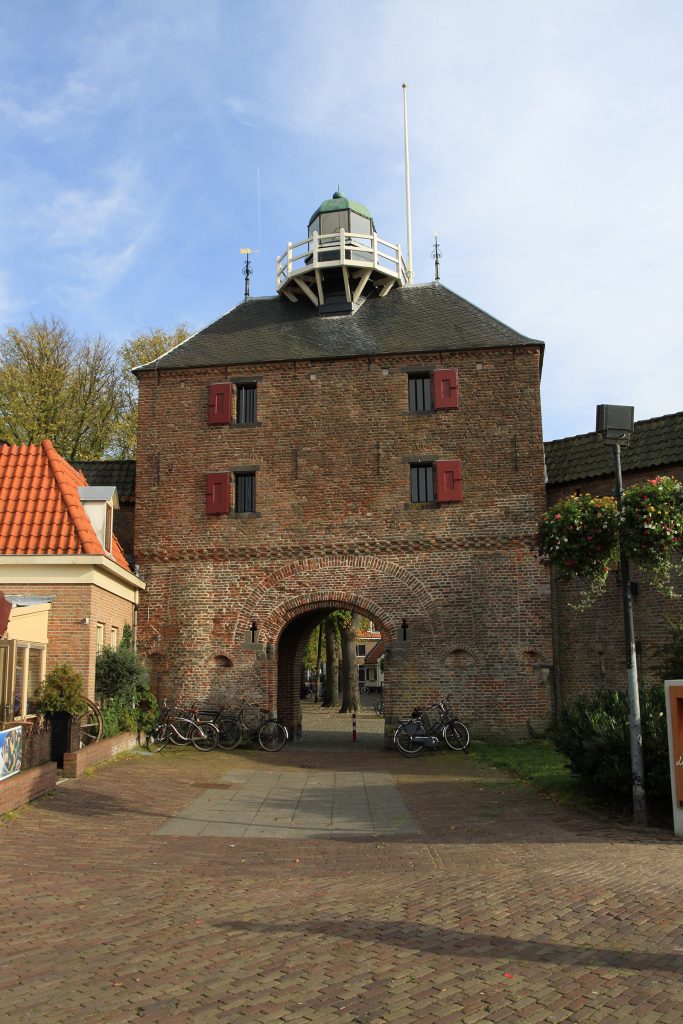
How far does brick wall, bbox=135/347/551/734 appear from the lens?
1947 centimetres

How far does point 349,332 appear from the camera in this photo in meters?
22.3

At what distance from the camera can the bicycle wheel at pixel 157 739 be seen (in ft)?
59.6

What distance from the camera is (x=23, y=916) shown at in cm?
670

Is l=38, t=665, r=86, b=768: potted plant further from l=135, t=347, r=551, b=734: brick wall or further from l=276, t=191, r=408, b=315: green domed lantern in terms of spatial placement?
l=276, t=191, r=408, b=315: green domed lantern

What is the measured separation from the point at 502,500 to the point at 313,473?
4580 mm

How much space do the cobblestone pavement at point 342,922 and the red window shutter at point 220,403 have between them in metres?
11.8

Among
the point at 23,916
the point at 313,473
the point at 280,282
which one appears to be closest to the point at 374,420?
the point at 313,473

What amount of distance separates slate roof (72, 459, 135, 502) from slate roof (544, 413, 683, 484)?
1092cm

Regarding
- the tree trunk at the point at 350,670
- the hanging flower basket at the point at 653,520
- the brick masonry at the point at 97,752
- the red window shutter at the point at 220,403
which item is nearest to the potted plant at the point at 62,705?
the brick masonry at the point at 97,752

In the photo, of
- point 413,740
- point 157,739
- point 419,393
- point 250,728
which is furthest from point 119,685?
point 419,393

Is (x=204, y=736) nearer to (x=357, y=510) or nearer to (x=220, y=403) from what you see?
(x=357, y=510)

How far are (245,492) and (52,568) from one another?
19.1ft

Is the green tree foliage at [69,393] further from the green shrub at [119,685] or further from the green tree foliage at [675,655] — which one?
the green tree foliage at [675,655]

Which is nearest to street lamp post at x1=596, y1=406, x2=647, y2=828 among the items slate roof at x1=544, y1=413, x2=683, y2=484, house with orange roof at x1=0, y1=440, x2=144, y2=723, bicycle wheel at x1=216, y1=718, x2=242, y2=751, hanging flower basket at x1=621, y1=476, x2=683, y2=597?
hanging flower basket at x1=621, y1=476, x2=683, y2=597
